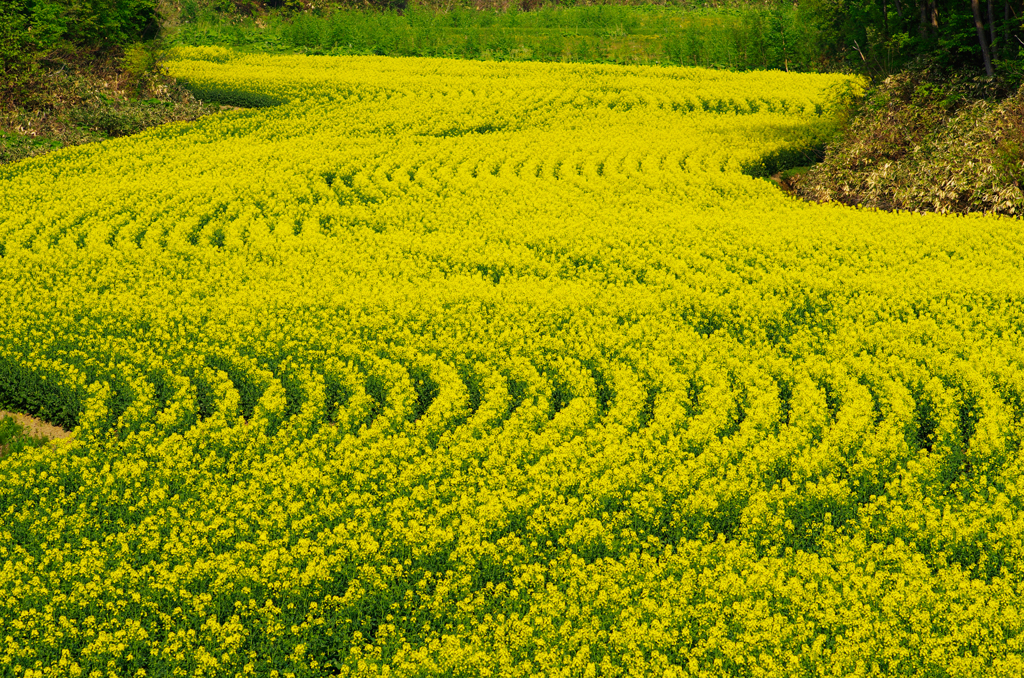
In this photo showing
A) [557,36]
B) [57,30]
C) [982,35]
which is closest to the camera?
[982,35]

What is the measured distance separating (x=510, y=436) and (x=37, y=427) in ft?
22.5

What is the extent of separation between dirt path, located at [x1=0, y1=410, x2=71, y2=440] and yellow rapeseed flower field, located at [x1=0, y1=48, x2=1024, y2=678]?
174 millimetres

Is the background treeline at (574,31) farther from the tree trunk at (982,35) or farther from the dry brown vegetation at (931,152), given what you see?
the tree trunk at (982,35)

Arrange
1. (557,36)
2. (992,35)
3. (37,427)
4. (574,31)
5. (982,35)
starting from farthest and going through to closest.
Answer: (574,31)
(557,36)
(992,35)
(982,35)
(37,427)

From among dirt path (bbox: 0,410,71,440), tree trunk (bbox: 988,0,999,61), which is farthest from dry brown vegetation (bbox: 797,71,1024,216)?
dirt path (bbox: 0,410,71,440)

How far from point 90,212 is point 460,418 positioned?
14720 millimetres

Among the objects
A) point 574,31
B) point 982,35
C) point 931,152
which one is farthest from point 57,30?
point 574,31

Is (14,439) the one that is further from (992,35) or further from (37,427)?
(992,35)

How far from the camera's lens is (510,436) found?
11.6 meters

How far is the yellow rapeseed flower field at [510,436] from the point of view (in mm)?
8281

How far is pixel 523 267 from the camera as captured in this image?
1805 cm

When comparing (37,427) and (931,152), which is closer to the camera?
(37,427)

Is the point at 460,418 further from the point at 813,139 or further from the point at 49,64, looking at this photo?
the point at 49,64

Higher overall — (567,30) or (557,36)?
(567,30)
